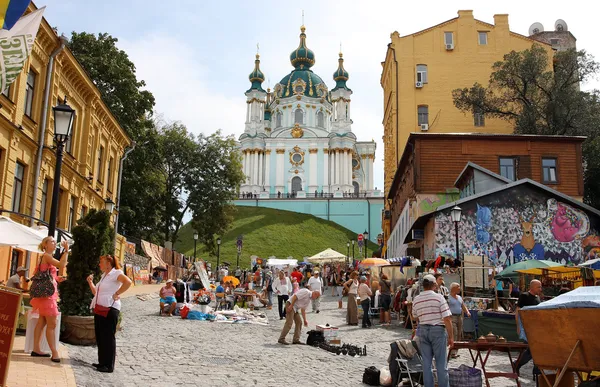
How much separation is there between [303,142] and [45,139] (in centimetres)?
7939

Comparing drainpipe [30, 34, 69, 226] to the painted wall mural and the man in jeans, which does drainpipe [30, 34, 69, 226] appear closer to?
the man in jeans

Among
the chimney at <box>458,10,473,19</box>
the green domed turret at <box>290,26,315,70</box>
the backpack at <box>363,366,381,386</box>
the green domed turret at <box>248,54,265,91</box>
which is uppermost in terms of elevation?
the green domed turret at <box>290,26,315,70</box>

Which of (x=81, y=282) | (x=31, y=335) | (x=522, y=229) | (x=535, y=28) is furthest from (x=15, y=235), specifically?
(x=535, y=28)

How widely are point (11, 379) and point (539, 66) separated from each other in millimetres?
38852

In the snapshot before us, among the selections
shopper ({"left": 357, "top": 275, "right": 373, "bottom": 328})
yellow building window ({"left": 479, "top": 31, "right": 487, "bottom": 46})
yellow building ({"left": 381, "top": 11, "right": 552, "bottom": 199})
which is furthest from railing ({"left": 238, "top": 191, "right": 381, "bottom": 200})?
shopper ({"left": 357, "top": 275, "right": 373, "bottom": 328})

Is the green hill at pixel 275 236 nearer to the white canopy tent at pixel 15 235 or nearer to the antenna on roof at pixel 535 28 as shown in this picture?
the antenna on roof at pixel 535 28

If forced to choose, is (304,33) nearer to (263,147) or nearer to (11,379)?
(263,147)

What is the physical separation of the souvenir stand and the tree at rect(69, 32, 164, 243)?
30.3 metres

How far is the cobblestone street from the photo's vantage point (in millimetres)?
8867

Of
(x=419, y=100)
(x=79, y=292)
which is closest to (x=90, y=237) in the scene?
(x=79, y=292)

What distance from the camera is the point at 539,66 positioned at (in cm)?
3938

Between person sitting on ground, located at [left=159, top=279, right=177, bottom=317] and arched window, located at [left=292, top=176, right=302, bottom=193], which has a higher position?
arched window, located at [left=292, top=176, right=302, bottom=193]

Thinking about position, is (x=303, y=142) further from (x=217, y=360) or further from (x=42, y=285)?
(x=42, y=285)

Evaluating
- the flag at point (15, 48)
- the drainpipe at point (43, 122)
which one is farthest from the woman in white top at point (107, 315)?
the drainpipe at point (43, 122)
